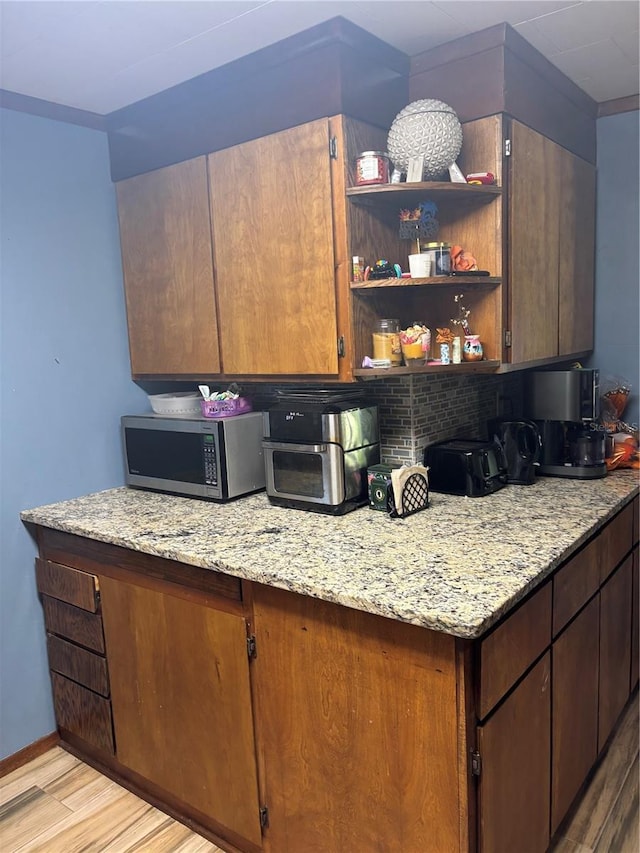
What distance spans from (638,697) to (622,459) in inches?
35.9

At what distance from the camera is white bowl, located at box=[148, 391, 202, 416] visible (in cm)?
243

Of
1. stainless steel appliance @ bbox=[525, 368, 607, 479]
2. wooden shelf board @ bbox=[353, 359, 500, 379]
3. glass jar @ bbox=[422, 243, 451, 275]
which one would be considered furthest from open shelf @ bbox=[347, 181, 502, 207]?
stainless steel appliance @ bbox=[525, 368, 607, 479]

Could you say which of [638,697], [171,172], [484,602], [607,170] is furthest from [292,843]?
[607,170]

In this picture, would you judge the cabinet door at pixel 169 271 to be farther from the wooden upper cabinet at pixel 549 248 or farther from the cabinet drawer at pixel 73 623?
the wooden upper cabinet at pixel 549 248

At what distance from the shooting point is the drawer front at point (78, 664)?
2105 mm

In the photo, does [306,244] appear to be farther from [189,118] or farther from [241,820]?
[241,820]

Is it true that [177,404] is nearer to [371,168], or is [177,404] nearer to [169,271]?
[169,271]

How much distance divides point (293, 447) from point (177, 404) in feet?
2.03

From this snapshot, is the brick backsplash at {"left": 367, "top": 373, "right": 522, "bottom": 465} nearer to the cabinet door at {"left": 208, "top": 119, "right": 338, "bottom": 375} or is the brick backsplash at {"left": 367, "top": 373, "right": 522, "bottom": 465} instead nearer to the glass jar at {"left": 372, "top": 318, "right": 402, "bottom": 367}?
the glass jar at {"left": 372, "top": 318, "right": 402, "bottom": 367}

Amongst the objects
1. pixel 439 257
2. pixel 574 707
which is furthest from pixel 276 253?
pixel 574 707

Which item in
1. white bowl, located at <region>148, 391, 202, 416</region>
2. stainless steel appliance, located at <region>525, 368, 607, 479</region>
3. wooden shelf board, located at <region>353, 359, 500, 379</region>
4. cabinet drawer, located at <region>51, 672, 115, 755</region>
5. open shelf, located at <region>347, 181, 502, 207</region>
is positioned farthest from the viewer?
white bowl, located at <region>148, 391, 202, 416</region>

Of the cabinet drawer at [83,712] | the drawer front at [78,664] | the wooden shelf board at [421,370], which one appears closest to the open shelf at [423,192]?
the wooden shelf board at [421,370]

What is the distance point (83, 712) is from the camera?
2217 mm

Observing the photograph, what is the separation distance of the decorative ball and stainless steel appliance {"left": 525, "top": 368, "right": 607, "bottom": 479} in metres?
0.88
